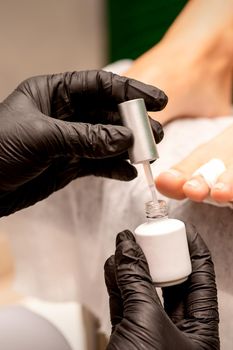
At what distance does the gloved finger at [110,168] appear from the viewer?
74 cm

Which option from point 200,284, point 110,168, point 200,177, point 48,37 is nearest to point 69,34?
point 48,37

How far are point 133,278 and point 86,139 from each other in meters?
0.17

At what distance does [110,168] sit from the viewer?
752 millimetres

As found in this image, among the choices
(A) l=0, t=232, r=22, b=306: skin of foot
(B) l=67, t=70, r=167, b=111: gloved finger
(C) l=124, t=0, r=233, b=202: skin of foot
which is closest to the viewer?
(B) l=67, t=70, r=167, b=111: gloved finger

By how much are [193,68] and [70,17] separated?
3.45 feet

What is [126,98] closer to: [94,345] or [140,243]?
[140,243]

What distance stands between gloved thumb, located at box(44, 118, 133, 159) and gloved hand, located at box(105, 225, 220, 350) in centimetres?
11

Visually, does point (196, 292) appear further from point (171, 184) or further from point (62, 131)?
point (62, 131)

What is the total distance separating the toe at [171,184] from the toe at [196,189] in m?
0.02

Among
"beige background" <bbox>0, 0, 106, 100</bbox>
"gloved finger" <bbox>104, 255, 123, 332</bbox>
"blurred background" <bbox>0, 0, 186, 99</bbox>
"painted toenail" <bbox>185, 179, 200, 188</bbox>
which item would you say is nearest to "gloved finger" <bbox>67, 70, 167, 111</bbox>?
"painted toenail" <bbox>185, 179, 200, 188</bbox>

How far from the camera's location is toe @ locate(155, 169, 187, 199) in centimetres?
68

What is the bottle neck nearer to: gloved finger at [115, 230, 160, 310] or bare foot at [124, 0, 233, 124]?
gloved finger at [115, 230, 160, 310]

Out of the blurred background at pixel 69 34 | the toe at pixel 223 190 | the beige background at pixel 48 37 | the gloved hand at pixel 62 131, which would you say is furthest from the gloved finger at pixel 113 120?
the beige background at pixel 48 37

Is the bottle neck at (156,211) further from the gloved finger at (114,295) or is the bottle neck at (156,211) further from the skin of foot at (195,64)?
the skin of foot at (195,64)
